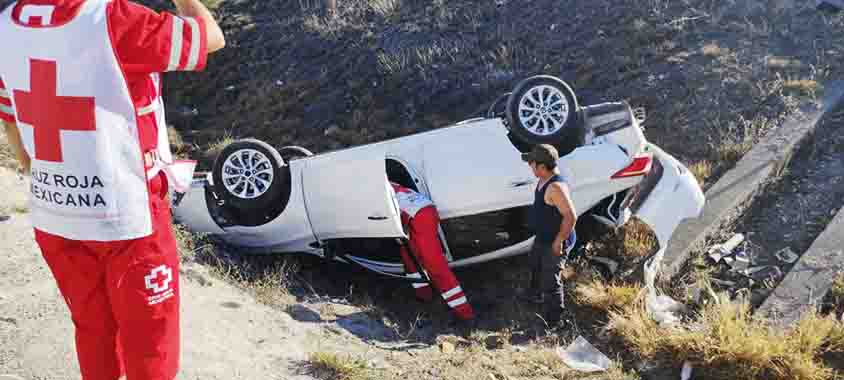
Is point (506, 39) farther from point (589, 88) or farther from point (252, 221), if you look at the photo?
point (252, 221)

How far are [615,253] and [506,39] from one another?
4.91 m

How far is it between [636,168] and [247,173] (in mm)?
2924

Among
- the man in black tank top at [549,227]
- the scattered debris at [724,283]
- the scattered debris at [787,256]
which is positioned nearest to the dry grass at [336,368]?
the man in black tank top at [549,227]

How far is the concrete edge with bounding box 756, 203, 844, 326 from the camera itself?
5566 mm

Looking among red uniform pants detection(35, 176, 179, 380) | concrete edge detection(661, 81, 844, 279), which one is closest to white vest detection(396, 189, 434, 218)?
concrete edge detection(661, 81, 844, 279)

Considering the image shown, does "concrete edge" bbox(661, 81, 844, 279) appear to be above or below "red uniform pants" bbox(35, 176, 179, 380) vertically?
below

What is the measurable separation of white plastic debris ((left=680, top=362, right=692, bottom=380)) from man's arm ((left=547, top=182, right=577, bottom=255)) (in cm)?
114

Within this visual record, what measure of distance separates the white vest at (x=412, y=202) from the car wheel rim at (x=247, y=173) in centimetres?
100

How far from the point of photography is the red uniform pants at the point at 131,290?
2580 mm

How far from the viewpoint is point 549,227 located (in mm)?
5551

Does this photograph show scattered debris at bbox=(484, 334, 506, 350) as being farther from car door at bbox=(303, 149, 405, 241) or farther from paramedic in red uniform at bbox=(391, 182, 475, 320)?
car door at bbox=(303, 149, 405, 241)

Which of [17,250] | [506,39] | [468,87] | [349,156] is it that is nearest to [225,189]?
[349,156]

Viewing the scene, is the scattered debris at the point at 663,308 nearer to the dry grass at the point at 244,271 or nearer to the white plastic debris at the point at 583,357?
the white plastic debris at the point at 583,357

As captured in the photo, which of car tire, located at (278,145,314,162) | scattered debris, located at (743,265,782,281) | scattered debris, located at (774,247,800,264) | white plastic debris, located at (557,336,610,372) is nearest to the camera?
white plastic debris, located at (557,336,610,372)
